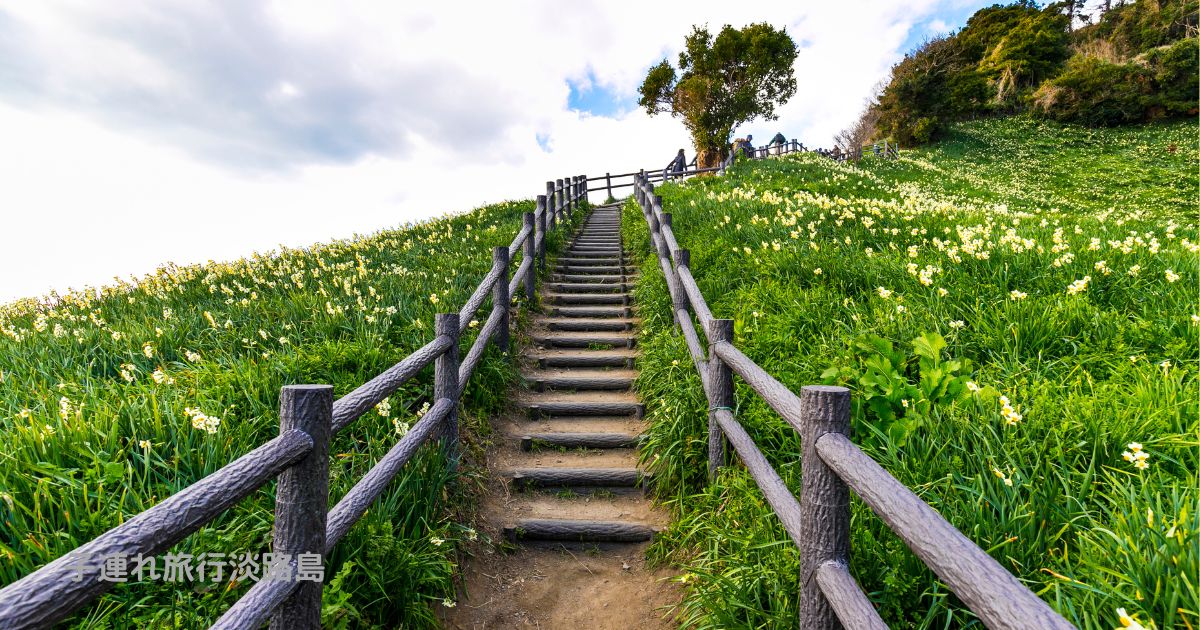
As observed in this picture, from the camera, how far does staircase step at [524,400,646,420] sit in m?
5.69

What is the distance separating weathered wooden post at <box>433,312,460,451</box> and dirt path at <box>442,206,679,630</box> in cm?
61

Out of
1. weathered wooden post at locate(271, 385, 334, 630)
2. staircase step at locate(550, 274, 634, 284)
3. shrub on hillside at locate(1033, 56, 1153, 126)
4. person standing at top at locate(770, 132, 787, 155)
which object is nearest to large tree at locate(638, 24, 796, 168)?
person standing at top at locate(770, 132, 787, 155)

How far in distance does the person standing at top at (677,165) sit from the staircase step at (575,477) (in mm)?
24213

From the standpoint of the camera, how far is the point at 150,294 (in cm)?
767

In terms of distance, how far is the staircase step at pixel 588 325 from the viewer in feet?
25.9

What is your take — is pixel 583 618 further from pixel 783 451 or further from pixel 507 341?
pixel 507 341

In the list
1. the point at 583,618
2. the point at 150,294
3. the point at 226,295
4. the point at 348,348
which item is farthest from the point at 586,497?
the point at 150,294

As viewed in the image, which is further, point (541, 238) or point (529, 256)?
point (541, 238)

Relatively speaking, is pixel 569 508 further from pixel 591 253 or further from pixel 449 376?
pixel 591 253

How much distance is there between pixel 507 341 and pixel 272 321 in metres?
2.34

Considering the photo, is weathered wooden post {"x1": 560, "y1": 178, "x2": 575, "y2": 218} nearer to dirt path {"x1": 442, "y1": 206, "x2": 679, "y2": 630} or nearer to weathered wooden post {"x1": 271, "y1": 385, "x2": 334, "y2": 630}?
dirt path {"x1": 442, "y1": 206, "x2": 679, "y2": 630}

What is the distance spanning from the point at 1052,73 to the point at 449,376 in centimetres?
4484

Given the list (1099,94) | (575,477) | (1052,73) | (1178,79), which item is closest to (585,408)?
(575,477)

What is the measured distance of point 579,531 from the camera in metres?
4.05
